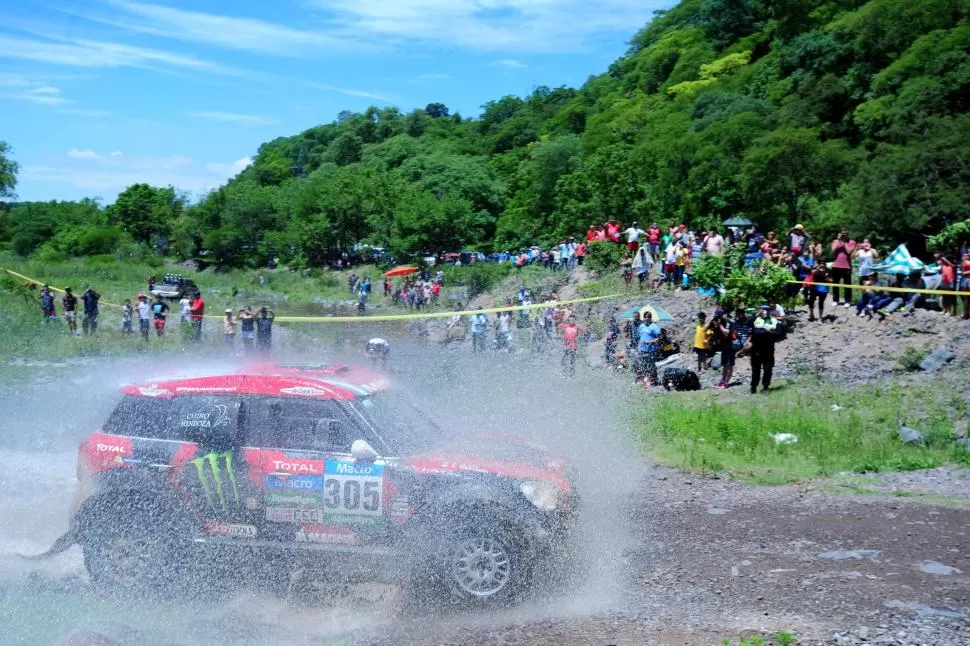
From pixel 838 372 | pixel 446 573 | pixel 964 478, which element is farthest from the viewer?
pixel 838 372

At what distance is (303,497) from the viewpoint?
23.8 feet

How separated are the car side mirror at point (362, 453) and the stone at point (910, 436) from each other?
872 cm

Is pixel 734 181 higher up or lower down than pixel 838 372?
higher up

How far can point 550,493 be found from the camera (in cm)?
736

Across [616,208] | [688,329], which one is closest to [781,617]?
[688,329]

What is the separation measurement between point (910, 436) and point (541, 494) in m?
7.75

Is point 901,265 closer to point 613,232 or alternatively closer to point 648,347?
point 648,347

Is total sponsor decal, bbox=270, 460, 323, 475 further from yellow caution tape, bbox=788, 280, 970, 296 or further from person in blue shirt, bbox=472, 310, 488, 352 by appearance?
person in blue shirt, bbox=472, 310, 488, 352

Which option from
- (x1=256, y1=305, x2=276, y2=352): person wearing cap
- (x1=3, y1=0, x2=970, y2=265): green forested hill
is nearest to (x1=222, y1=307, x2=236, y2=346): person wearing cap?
(x1=256, y1=305, x2=276, y2=352): person wearing cap

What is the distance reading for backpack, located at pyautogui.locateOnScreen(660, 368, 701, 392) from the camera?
17.9 m

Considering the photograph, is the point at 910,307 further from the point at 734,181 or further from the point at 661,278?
the point at 734,181

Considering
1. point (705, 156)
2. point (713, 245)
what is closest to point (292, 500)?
point (713, 245)

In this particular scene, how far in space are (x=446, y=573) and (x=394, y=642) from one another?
74 cm

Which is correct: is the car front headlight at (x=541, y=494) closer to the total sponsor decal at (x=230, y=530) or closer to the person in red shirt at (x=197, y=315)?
the total sponsor decal at (x=230, y=530)
